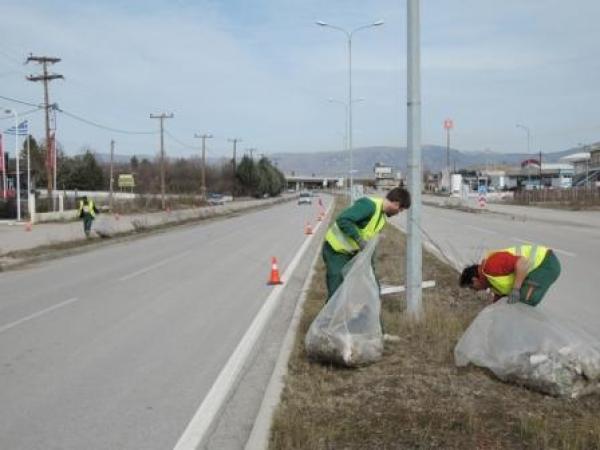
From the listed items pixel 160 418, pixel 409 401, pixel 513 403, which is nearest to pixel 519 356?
pixel 513 403

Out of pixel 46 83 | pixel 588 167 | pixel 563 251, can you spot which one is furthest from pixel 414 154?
pixel 588 167

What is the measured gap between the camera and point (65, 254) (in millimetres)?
23344

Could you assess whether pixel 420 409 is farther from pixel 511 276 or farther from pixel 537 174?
pixel 537 174

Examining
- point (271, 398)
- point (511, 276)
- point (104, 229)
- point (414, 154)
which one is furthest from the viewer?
point (104, 229)

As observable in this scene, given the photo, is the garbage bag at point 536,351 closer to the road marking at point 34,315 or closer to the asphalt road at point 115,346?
the asphalt road at point 115,346

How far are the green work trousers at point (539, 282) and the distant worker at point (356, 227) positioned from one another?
1605 mm

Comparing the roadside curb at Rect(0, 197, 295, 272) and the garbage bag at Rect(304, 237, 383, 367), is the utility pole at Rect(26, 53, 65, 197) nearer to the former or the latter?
the roadside curb at Rect(0, 197, 295, 272)

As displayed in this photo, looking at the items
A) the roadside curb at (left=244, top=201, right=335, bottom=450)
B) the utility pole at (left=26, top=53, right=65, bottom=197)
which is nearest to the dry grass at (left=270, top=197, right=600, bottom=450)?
the roadside curb at (left=244, top=201, right=335, bottom=450)

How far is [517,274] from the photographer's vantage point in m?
6.27

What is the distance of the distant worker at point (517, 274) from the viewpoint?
6.23 meters

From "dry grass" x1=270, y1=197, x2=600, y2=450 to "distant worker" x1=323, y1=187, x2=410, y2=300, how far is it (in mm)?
929

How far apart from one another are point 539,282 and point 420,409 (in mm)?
1603

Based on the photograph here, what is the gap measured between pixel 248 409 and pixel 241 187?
12670 centimetres

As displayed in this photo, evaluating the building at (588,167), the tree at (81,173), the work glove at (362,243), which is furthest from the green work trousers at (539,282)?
the tree at (81,173)
